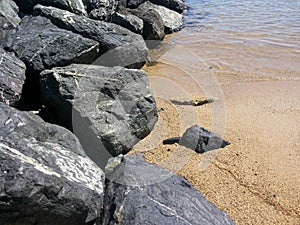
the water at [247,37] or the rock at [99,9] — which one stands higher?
the rock at [99,9]

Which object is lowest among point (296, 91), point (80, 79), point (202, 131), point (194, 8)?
point (194, 8)

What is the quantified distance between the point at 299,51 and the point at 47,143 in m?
7.22

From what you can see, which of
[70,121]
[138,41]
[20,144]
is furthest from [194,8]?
[20,144]

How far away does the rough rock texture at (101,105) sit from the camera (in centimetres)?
381

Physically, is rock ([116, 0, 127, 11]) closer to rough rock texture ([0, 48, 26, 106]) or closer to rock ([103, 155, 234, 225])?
rough rock texture ([0, 48, 26, 106])

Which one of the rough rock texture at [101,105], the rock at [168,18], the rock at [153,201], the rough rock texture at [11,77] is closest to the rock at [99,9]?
the rock at [168,18]

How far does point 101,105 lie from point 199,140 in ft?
4.20

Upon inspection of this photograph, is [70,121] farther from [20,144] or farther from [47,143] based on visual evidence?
[20,144]

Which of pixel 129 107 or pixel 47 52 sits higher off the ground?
pixel 47 52

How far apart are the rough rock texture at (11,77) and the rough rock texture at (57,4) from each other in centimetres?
321

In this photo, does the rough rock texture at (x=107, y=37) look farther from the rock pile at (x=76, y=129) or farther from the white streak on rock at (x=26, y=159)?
the white streak on rock at (x=26, y=159)

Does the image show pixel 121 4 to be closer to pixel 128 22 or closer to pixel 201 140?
pixel 128 22

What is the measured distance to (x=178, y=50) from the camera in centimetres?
905

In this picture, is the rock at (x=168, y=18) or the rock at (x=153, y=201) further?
the rock at (x=168, y=18)
